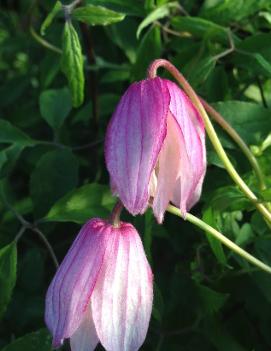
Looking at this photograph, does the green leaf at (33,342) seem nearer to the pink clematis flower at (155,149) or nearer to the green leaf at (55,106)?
the pink clematis flower at (155,149)

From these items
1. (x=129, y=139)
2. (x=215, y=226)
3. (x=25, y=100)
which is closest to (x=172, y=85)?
(x=129, y=139)

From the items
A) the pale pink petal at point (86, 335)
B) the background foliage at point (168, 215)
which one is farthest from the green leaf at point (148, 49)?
the pale pink petal at point (86, 335)

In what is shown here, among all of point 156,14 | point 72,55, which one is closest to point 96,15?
point 72,55

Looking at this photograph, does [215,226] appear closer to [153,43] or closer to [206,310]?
[206,310]

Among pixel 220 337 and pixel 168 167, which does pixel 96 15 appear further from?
pixel 220 337

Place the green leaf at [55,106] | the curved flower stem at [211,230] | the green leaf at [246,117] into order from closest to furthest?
the curved flower stem at [211,230] < the green leaf at [246,117] < the green leaf at [55,106]

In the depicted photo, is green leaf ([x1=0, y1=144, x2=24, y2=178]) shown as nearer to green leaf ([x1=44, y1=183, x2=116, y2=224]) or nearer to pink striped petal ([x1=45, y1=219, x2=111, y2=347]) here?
green leaf ([x1=44, y1=183, x2=116, y2=224])
